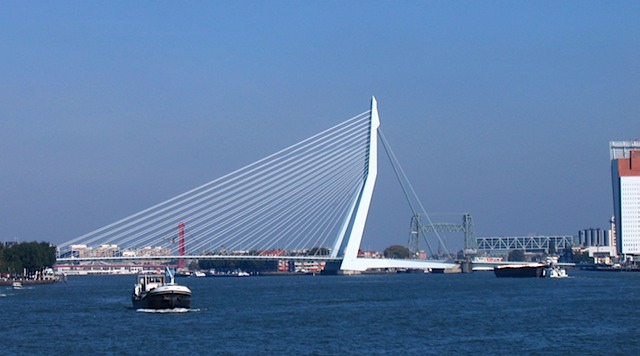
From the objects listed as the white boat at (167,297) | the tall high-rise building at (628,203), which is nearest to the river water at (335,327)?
the white boat at (167,297)

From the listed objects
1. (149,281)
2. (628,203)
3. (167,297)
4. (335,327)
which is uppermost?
(628,203)

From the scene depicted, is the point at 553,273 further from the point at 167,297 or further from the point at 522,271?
the point at 167,297

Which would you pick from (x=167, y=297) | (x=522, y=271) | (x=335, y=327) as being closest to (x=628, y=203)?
(x=522, y=271)

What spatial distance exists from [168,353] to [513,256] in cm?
12754

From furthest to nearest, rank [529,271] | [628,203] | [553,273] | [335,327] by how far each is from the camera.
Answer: [628,203]
[529,271]
[553,273]
[335,327]

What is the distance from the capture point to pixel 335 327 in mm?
27000

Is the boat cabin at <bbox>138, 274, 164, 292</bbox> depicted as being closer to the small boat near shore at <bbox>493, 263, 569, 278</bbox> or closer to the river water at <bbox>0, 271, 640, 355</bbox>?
the river water at <bbox>0, 271, 640, 355</bbox>

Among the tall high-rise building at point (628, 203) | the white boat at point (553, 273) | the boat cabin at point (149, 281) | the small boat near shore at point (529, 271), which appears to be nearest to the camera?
the boat cabin at point (149, 281)

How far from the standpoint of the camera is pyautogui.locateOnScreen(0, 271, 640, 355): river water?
73.9 feet

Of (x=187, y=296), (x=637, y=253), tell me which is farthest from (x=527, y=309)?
(x=637, y=253)

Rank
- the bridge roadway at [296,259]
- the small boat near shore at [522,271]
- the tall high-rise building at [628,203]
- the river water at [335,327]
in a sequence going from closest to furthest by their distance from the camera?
the river water at [335,327] < the bridge roadway at [296,259] < the small boat near shore at [522,271] < the tall high-rise building at [628,203]

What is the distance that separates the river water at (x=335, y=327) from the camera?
22516 millimetres

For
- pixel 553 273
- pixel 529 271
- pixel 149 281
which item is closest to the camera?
pixel 149 281

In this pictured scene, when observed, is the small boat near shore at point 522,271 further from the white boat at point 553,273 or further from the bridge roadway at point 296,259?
the bridge roadway at point 296,259
